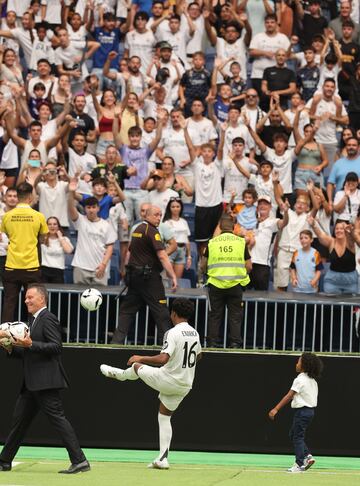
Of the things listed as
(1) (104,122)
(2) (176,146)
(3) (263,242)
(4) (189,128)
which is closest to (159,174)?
(2) (176,146)

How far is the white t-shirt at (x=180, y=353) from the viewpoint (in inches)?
515

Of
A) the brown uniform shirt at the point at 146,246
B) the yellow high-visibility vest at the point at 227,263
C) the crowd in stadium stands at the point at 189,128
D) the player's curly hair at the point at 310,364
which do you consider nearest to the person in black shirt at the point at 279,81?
the crowd in stadium stands at the point at 189,128

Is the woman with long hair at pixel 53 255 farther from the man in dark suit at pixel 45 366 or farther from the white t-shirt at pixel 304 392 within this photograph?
the man in dark suit at pixel 45 366

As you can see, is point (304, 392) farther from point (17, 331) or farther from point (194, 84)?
point (194, 84)

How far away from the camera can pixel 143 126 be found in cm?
2255

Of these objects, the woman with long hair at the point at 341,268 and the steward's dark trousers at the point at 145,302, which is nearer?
the steward's dark trousers at the point at 145,302

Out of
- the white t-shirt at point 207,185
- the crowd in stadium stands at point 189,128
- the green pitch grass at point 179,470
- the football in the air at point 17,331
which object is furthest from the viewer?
the white t-shirt at point 207,185

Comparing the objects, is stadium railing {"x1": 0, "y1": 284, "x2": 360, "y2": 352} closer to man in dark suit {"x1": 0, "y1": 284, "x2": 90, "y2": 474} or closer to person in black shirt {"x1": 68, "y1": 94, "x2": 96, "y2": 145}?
man in dark suit {"x1": 0, "y1": 284, "x2": 90, "y2": 474}

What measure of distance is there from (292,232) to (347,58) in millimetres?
5933

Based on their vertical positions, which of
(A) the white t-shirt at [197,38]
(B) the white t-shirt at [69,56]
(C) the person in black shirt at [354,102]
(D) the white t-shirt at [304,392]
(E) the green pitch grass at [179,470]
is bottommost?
(E) the green pitch grass at [179,470]

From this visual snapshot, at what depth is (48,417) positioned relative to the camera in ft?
42.4

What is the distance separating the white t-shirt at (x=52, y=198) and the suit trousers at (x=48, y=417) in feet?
24.5

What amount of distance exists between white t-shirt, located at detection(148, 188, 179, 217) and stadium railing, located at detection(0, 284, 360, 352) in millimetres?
3242

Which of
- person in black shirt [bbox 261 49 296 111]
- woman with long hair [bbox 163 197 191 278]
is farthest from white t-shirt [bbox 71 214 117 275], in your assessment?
person in black shirt [bbox 261 49 296 111]
